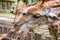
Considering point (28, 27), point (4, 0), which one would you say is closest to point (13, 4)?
point (4, 0)

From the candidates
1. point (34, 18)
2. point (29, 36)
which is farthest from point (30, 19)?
point (29, 36)

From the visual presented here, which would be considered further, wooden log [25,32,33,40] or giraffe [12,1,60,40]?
wooden log [25,32,33,40]

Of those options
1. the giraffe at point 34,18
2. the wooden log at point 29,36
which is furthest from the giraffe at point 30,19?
the wooden log at point 29,36

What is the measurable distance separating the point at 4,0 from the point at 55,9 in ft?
12.3

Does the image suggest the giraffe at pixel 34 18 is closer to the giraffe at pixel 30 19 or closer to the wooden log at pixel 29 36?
the giraffe at pixel 30 19

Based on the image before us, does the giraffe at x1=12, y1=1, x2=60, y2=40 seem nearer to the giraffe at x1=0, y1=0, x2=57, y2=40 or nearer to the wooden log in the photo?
the giraffe at x1=0, y1=0, x2=57, y2=40

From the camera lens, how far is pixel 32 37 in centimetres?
234

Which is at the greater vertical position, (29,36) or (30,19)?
(30,19)

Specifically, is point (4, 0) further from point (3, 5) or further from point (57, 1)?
point (57, 1)

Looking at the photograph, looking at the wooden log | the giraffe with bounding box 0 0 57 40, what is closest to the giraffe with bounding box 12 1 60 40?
the giraffe with bounding box 0 0 57 40

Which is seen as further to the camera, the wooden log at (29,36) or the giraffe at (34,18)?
the wooden log at (29,36)

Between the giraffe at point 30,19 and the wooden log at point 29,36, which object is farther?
the wooden log at point 29,36

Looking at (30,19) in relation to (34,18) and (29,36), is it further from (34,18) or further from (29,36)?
(29,36)

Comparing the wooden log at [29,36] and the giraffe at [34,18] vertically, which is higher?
the giraffe at [34,18]
